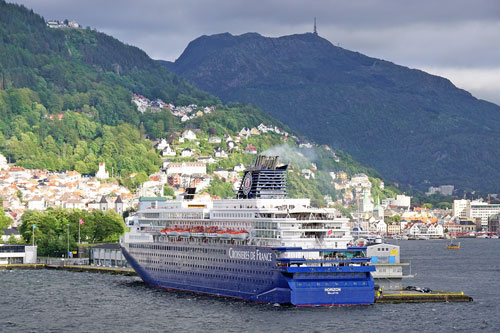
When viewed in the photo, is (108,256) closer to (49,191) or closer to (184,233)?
(184,233)

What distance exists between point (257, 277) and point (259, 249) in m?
1.76

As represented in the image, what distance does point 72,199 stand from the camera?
157875 mm

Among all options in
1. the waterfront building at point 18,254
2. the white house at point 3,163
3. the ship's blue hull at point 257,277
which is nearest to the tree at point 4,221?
the waterfront building at point 18,254

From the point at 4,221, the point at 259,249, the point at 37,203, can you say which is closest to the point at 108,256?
the point at 4,221

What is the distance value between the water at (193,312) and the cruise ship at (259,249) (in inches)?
39.0

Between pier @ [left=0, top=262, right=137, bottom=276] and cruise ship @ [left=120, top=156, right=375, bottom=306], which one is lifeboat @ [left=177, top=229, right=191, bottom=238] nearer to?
cruise ship @ [left=120, top=156, right=375, bottom=306]

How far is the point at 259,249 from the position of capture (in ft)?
216

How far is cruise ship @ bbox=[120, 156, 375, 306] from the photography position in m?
63.4

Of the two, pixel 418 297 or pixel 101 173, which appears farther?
pixel 101 173

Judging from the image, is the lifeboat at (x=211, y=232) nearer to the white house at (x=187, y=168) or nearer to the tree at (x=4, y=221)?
the tree at (x=4, y=221)

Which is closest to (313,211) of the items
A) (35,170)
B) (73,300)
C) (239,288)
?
(239,288)

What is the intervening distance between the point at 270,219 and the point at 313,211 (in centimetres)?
268

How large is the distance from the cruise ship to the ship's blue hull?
58 millimetres

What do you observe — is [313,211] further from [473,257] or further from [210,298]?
[473,257]
